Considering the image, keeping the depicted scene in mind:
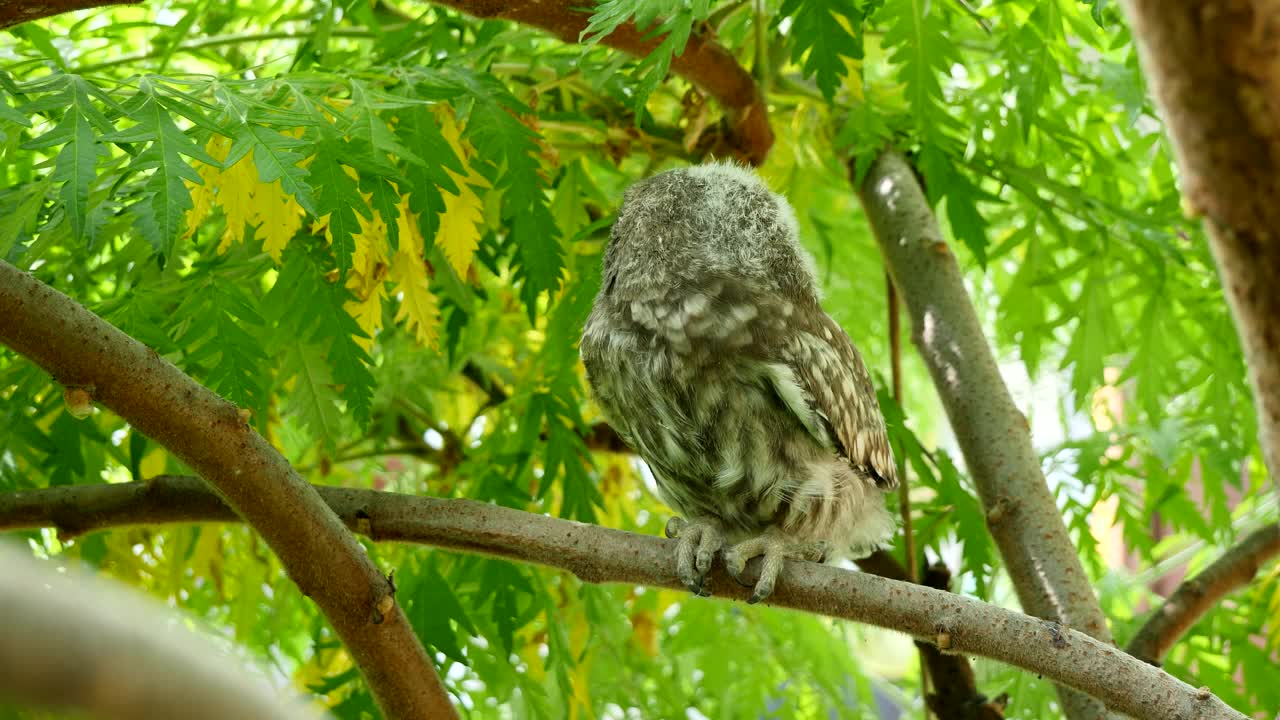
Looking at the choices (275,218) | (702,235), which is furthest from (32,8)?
(702,235)

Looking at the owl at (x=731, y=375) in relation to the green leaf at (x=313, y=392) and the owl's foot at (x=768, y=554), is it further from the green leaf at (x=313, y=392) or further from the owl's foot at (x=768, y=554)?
the green leaf at (x=313, y=392)

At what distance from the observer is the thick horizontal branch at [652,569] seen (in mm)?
1671

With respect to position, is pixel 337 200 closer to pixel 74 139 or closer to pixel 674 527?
pixel 74 139

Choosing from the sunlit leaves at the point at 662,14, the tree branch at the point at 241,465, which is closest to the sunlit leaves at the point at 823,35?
the sunlit leaves at the point at 662,14

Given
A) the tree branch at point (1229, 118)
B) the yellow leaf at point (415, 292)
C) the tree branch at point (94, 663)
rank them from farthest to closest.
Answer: the yellow leaf at point (415, 292) → the tree branch at point (1229, 118) → the tree branch at point (94, 663)

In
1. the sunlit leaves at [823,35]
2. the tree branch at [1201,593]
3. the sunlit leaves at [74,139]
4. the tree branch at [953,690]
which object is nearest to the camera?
the sunlit leaves at [74,139]

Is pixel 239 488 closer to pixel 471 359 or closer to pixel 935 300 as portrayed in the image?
pixel 471 359

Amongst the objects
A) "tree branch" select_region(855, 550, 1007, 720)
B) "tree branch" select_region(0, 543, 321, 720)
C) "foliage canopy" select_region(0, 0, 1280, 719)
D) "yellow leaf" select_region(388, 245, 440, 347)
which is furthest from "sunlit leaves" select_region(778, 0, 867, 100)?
"tree branch" select_region(0, 543, 321, 720)

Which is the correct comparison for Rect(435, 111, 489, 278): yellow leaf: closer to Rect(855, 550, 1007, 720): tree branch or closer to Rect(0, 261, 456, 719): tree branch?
Rect(0, 261, 456, 719): tree branch

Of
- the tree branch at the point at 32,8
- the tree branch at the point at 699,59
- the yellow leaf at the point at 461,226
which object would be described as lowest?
the yellow leaf at the point at 461,226

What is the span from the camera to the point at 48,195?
1894 mm

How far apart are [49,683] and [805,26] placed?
1.54 meters

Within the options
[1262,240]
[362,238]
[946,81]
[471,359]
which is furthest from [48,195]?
[946,81]

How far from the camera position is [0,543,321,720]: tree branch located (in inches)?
25.9
